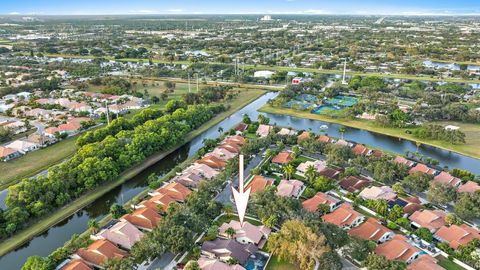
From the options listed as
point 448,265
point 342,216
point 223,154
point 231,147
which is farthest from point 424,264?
point 231,147

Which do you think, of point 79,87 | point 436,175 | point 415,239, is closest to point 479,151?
point 436,175

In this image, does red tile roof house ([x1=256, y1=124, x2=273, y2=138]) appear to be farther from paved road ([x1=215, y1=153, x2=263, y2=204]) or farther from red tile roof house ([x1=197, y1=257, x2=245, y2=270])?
red tile roof house ([x1=197, y1=257, x2=245, y2=270])

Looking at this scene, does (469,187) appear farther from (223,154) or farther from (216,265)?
(216,265)

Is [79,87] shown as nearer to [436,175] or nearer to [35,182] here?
[35,182]

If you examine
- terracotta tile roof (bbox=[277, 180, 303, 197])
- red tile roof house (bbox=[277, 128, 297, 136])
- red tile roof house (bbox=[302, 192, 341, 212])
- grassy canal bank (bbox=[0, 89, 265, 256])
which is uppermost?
red tile roof house (bbox=[277, 128, 297, 136])

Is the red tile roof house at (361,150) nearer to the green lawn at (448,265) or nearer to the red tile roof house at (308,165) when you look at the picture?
the red tile roof house at (308,165)

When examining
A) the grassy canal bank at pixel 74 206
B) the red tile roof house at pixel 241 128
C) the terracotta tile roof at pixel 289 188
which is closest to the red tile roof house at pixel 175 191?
the grassy canal bank at pixel 74 206

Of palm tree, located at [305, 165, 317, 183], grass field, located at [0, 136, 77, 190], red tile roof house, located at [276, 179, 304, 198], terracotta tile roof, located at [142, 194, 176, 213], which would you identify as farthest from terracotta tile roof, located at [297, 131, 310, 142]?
grass field, located at [0, 136, 77, 190]
